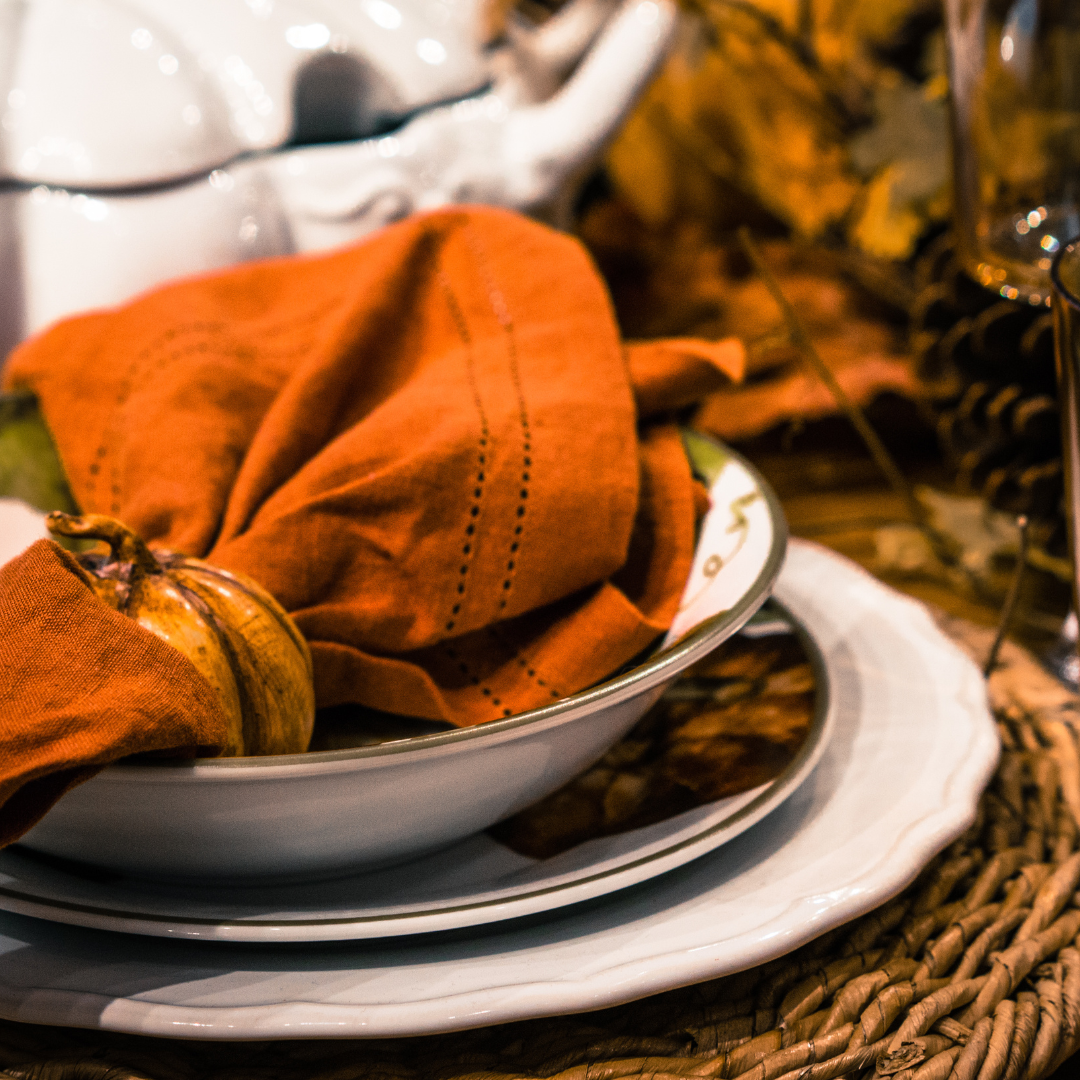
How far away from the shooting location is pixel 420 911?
243 millimetres

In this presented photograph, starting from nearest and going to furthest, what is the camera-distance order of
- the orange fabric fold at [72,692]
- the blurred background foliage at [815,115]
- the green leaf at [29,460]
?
the orange fabric fold at [72,692] < the green leaf at [29,460] < the blurred background foliage at [815,115]

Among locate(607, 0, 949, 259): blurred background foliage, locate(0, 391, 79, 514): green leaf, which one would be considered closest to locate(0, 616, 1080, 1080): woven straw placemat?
locate(0, 391, 79, 514): green leaf

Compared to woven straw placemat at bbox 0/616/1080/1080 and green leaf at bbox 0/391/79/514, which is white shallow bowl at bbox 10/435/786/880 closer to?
woven straw placemat at bbox 0/616/1080/1080

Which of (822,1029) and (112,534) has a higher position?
(112,534)

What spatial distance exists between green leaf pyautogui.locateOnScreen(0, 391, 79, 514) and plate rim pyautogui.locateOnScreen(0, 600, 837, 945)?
142 mm

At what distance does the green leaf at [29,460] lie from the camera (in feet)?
1.20

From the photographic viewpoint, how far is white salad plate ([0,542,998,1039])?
0.23 meters

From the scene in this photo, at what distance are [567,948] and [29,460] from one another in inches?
9.7

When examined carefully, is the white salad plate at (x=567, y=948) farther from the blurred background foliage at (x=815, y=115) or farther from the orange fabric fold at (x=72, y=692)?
the blurred background foliage at (x=815, y=115)

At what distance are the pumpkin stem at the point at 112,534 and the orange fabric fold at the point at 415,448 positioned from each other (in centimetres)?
4

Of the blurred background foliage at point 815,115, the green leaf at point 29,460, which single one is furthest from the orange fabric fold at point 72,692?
the blurred background foliage at point 815,115

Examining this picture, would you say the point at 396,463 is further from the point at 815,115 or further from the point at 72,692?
the point at 815,115

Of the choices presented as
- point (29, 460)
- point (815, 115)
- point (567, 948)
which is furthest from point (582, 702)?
point (815, 115)

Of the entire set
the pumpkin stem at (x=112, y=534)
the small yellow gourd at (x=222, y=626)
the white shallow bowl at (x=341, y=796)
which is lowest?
the white shallow bowl at (x=341, y=796)
